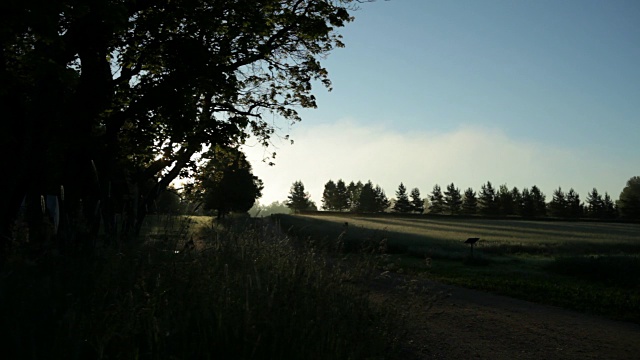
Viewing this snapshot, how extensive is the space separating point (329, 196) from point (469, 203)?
40969mm

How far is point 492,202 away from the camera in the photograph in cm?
10438

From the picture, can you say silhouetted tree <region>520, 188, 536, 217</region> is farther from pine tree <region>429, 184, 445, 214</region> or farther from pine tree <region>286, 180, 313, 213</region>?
pine tree <region>286, 180, 313, 213</region>

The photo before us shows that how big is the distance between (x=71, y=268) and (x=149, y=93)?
6.01m

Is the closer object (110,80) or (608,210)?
(110,80)

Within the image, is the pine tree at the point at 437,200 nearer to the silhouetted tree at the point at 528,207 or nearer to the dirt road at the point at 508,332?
the silhouetted tree at the point at 528,207

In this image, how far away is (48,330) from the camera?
437cm

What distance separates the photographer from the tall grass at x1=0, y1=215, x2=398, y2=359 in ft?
13.8

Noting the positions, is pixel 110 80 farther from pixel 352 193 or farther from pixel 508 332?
pixel 352 193

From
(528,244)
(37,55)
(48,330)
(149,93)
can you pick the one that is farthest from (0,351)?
(528,244)

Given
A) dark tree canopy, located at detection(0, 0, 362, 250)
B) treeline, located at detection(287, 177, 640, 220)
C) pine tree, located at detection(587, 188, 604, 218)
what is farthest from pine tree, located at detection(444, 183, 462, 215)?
dark tree canopy, located at detection(0, 0, 362, 250)

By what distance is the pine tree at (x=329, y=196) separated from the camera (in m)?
134

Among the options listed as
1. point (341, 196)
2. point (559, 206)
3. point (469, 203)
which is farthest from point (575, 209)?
point (341, 196)

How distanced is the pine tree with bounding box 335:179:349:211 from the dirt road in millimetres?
121495

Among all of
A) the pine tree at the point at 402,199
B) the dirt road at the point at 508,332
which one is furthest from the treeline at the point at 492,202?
the dirt road at the point at 508,332
